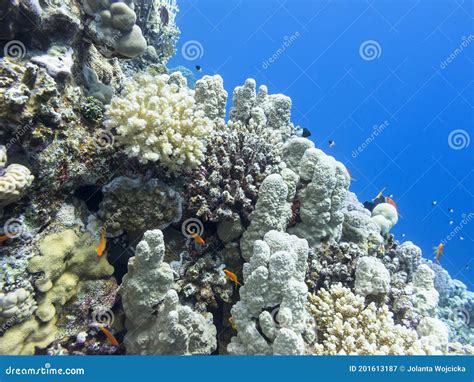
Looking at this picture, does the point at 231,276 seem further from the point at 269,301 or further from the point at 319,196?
the point at 319,196

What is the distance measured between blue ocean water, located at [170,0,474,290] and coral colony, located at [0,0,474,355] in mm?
51102

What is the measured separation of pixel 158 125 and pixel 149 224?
1.11 meters

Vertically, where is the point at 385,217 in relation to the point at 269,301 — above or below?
above

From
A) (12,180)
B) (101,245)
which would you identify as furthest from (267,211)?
(12,180)

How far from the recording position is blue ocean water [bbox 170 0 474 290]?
53.2m

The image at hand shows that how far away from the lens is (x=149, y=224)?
3906 millimetres

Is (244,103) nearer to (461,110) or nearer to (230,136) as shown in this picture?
(230,136)

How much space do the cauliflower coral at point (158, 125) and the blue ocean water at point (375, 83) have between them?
52.1 metres

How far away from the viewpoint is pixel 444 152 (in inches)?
2453

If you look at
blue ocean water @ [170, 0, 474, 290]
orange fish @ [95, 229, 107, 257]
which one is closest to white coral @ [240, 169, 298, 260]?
orange fish @ [95, 229, 107, 257]

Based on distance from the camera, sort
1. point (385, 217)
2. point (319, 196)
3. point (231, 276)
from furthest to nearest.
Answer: point (385, 217) < point (319, 196) < point (231, 276)

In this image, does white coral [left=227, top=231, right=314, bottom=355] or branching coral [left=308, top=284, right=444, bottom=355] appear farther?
branching coral [left=308, top=284, right=444, bottom=355]

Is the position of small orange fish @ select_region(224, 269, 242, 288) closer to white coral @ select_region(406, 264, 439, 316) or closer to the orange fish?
the orange fish

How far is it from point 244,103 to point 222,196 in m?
2.05
